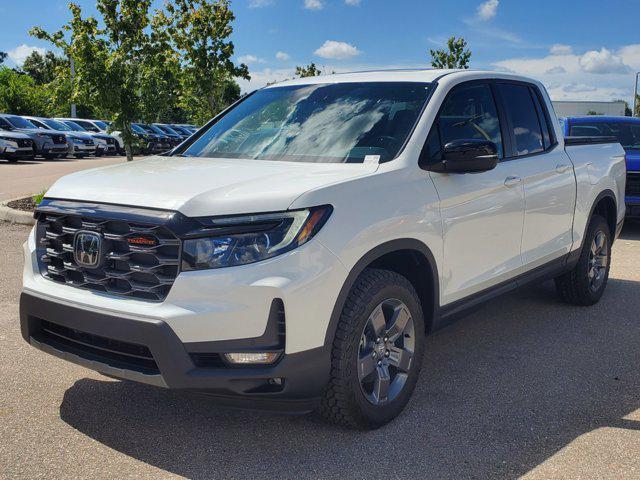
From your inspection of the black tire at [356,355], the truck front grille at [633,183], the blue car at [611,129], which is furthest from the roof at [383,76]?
the blue car at [611,129]

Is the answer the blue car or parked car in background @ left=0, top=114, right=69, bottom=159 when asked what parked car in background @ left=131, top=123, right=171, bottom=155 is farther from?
the blue car

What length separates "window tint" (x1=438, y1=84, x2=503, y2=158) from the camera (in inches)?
165

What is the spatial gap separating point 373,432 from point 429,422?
34 cm

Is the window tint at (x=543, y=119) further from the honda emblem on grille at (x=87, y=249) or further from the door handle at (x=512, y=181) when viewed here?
the honda emblem on grille at (x=87, y=249)

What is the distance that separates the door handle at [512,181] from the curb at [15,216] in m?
7.52

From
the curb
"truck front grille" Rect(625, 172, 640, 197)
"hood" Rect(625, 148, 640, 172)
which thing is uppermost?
"hood" Rect(625, 148, 640, 172)

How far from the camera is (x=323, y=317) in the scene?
3.20 meters

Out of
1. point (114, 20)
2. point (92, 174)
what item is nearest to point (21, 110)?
point (114, 20)

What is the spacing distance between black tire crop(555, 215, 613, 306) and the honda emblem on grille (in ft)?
13.8

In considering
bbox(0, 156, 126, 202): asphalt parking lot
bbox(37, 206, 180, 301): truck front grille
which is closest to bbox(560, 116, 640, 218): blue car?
bbox(37, 206, 180, 301): truck front grille

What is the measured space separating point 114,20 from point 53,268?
10.3 metres

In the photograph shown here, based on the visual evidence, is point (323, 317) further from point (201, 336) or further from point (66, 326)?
point (66, 326)

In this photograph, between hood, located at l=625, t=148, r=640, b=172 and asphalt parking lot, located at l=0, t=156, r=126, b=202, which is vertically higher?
hood, located at l=625, t=148, r=640, b=172

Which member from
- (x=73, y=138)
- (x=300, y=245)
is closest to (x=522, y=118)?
(x=300, y=245)
